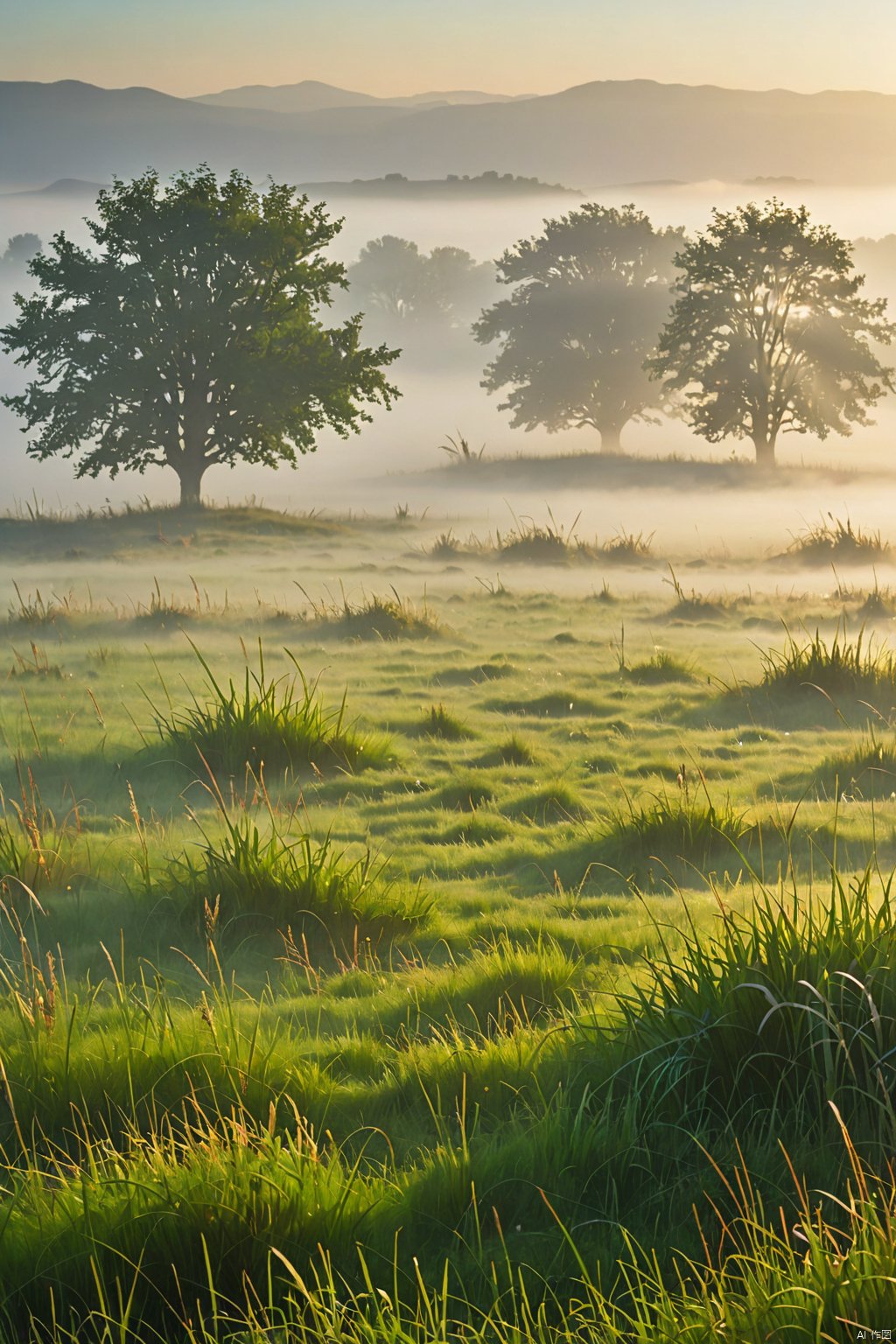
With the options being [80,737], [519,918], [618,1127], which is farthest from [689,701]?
[618,1127]

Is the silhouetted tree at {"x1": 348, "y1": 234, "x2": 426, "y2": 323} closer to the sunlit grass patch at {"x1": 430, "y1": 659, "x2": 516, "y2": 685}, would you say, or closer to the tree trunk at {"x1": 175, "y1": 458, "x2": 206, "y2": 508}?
the tree trunk at {"x1": 175, "y1": 458, "x2": 206, "y2": 508}

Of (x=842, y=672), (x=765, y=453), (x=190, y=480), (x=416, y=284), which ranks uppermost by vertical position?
(x=416, y=284)

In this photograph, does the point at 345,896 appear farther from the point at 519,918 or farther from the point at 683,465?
the point at 683,465

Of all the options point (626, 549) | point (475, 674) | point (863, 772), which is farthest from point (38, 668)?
point (626, 549)

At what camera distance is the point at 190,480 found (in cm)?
3494

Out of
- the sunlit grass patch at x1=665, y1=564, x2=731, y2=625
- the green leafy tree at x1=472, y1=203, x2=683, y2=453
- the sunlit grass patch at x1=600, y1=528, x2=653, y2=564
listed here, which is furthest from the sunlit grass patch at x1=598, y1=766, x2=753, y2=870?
the green leafy tree at x1=472, y1=203, x2=683, y2=453

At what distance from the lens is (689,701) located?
12.8 m

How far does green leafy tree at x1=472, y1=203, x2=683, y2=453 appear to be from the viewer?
57.4m

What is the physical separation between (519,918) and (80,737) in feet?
17.6

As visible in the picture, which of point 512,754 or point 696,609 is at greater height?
point 696,609

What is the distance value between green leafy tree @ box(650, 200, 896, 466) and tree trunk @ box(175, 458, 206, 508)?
1830cm

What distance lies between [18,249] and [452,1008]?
63.2m

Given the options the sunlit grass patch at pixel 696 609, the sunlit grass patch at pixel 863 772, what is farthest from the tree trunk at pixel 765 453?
the sunlit grass patch at pixel 863 772

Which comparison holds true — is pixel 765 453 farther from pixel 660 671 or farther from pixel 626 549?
pixel 660 671
